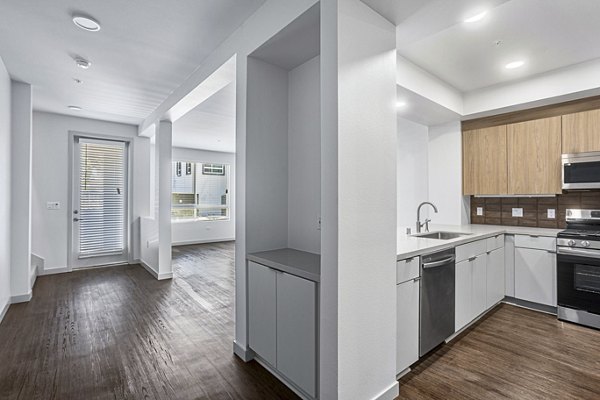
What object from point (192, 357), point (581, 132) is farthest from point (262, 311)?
point (581, 132)

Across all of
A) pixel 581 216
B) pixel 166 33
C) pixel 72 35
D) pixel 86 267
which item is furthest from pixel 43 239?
pixel 581 216

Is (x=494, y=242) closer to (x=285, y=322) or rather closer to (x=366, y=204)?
(x=366, y=204)

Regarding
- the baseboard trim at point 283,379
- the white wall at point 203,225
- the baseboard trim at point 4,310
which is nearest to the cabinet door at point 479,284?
the baseboard trim at point 283,379

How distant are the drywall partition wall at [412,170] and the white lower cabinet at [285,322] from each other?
293 cm

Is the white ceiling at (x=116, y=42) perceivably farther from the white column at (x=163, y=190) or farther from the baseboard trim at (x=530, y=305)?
the baseboard trim at (x=530, y=305)

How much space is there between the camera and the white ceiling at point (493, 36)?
1.81 metres

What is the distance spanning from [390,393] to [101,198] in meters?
5.64

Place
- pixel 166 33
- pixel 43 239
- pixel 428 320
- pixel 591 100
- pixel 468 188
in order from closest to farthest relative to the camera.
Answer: pixel 428 320, pixel 166 33, pixel 591 100, pixel 468 188, pixel 43 239

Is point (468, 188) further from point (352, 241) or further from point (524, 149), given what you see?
point (352, 241)

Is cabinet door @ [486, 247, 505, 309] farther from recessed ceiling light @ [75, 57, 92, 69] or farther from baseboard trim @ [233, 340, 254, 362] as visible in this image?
recessed ceiling light @ [75, 57, 92, 69]

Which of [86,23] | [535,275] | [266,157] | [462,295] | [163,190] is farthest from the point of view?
[163,190]

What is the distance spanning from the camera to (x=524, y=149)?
11.8 feet

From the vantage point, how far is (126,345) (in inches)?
100

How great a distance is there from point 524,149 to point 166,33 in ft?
13.3
